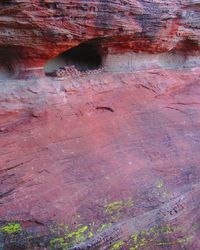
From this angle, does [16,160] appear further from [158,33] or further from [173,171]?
[158,33]

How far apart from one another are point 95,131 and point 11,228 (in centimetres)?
147

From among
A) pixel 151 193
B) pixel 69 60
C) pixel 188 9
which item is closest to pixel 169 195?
pixel 151 193

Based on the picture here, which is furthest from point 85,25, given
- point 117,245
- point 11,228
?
point 117,245

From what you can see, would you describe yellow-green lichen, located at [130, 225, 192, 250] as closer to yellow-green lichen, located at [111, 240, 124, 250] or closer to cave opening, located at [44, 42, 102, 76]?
yellow-green lichen, located at [111, 240, 124, 250]

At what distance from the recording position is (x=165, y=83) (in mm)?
4699

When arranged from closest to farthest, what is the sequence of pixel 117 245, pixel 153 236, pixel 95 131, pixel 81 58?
pixel 117 245, pixel 153 236, pixel 95 131, pixel 81 58

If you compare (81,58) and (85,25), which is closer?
(85,25)

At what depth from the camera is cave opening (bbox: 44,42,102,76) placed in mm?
4102

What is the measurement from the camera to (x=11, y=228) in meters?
3.10

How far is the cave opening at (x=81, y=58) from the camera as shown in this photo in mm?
4102

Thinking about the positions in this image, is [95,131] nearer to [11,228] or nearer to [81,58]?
[81,58]

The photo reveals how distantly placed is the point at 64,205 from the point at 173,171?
1563 millimetres

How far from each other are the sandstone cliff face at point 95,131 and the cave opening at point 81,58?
0.6 inches

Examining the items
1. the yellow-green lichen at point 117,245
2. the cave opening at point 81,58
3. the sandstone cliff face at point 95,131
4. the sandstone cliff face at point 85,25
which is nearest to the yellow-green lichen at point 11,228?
the sandstone cliff face at point 95,131
